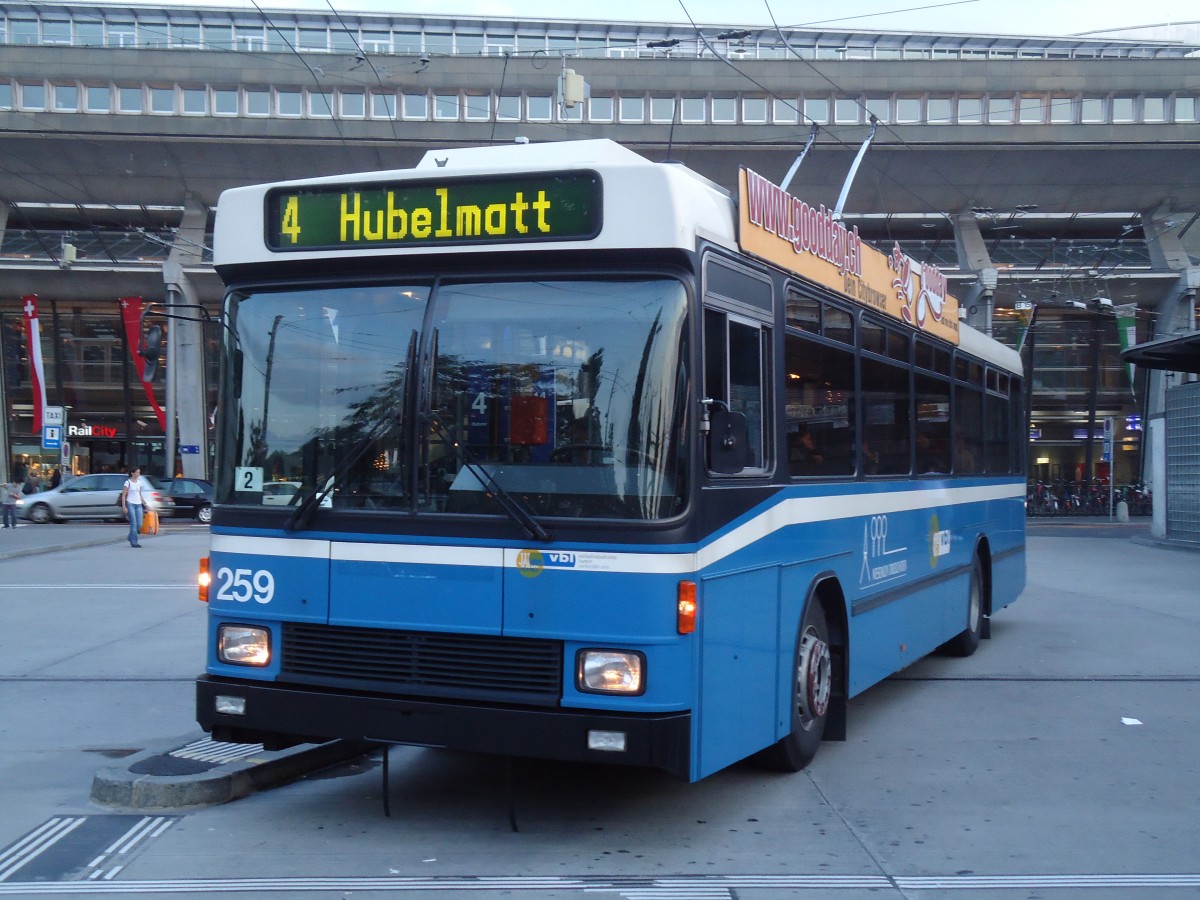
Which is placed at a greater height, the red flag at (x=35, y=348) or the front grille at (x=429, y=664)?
the red flag at (x=35, y=348)

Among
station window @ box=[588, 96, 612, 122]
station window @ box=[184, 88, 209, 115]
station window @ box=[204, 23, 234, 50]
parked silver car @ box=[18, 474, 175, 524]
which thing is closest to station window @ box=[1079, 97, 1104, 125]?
station window @ box=[588, 96, 612, 122]

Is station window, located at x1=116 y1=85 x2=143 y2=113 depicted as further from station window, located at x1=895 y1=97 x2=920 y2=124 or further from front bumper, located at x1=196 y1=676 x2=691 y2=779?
front bumper, located at x1=196 y1=676 x2=691 y2=779

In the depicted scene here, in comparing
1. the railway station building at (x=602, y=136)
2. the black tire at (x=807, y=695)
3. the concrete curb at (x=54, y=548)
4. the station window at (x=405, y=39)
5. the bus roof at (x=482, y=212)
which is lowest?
the concrete curb at (x=54, y=548)

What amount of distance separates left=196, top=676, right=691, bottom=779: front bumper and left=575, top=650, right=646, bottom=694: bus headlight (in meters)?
0.11

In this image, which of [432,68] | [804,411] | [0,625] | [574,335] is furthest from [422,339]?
[432,68]

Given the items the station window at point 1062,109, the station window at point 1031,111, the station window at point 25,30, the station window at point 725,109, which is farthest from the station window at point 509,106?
the station window at point 25,30

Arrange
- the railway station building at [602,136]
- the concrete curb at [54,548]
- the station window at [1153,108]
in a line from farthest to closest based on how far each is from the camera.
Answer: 1. the station window at [1153,108]
2. the railway station building at [602,136]
3. the concrete curb at [54,548]

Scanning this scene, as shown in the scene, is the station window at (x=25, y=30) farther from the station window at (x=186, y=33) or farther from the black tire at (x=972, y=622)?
the black tire at (x=972, y=622)

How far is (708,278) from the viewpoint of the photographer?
561cm

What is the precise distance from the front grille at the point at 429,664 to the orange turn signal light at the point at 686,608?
52 cm

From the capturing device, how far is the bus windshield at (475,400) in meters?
5.30

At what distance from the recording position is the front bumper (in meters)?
5.20

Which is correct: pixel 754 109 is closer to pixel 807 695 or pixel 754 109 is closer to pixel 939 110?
pixel 939 110

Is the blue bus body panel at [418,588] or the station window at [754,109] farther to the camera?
the station window at [754,109]
